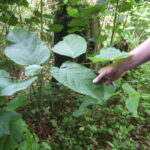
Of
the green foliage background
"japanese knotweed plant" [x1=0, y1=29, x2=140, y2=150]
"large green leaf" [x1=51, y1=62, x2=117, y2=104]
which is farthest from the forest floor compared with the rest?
"large green leaf" [x1=51, y1=62, x2=117, y2=104]

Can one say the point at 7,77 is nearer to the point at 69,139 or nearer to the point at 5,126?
the point at 5,126

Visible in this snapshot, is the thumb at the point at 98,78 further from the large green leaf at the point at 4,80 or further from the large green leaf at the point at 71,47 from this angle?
the large green leaf at the point at 4,80

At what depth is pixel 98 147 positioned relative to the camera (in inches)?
67.9

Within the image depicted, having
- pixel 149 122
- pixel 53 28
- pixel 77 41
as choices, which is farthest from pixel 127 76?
pixel 77 41

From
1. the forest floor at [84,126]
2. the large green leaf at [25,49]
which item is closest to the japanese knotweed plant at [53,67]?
the large green leaf at [25,49]

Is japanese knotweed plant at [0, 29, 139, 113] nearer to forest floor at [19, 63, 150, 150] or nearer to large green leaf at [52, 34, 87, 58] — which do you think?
large green leaf at [52, 34, 87, 58]

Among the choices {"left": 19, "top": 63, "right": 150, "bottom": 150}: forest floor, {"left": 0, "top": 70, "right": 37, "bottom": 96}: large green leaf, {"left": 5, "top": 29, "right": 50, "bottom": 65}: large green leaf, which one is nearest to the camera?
{"left": 0, "top": 70, "right": 37, "bottom": 96}: large green leaf

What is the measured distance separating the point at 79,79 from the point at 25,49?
0.21 m

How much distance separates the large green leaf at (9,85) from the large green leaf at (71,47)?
18 cm

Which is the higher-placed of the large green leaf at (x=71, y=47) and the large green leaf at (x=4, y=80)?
the large green leaf at (x=71, y=47)

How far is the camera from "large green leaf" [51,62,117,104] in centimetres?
52

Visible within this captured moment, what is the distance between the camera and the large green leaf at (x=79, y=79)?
524mm

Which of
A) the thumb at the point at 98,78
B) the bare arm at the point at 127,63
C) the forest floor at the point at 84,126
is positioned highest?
the bare arm at the point at 127,63

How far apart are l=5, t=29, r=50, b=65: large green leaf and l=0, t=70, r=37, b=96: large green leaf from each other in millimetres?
64
